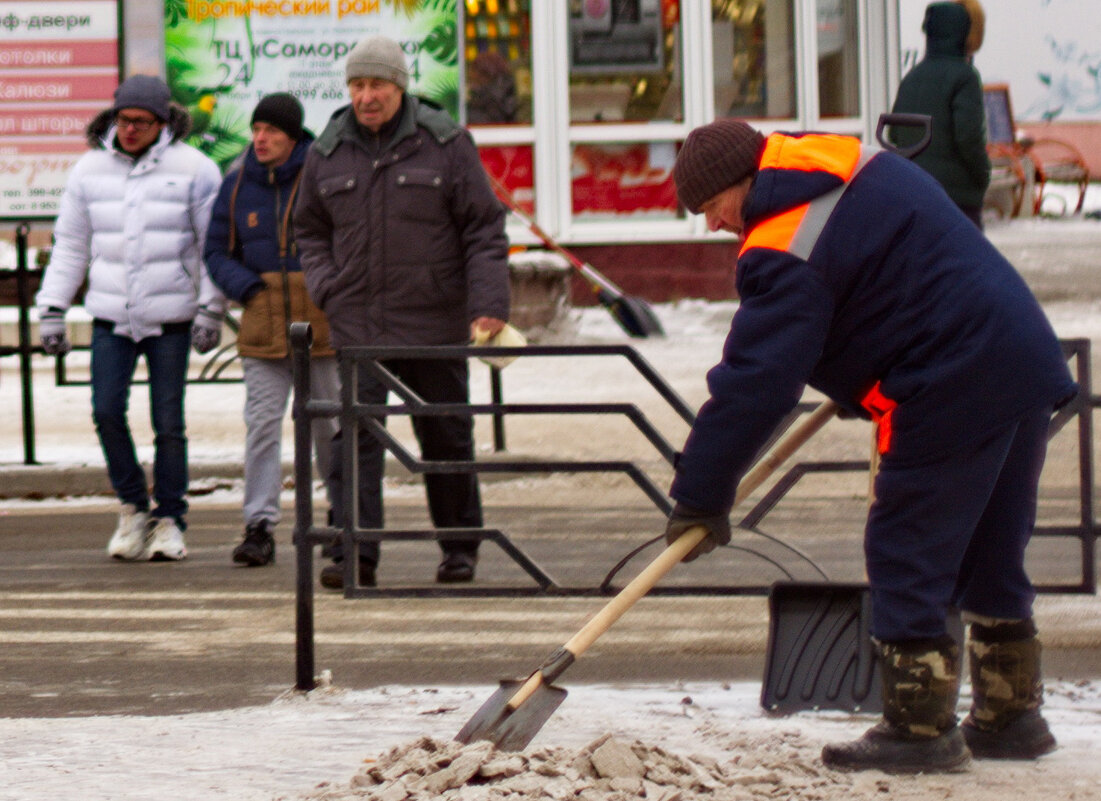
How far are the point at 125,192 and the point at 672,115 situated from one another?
952cm

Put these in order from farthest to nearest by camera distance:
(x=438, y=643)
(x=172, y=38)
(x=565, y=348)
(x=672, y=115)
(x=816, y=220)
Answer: (x=672, y=115)
(x=172, y=38)
(x=438, y=643)
(x=565, y=348)
(x=816, y=220)

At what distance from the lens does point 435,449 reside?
23.0ft

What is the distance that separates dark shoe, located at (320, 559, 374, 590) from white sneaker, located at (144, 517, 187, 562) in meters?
0.96

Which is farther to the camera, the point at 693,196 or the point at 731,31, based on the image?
the point at 731,31

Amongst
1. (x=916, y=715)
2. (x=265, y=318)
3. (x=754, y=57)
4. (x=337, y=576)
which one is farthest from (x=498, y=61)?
(x=916, y=715)

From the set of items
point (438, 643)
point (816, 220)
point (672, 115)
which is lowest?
point (438, 643)

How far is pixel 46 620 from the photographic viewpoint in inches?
261

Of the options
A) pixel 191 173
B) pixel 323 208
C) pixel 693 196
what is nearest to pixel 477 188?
pixel 323 208

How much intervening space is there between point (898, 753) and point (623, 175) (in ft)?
42.0

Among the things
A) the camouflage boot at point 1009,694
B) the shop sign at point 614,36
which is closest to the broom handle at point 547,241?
the shop sign at point 614,36

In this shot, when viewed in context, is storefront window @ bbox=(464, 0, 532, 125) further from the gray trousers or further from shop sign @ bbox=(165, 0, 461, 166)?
the gray trousers

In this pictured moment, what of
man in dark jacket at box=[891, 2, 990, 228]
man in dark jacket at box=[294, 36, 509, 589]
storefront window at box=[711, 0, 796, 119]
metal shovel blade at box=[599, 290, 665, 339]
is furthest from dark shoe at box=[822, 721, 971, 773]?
storefront window at box=[711, 0, 796, 119]

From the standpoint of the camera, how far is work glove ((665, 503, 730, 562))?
163 inches

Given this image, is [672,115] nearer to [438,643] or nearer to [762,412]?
[438,643]
